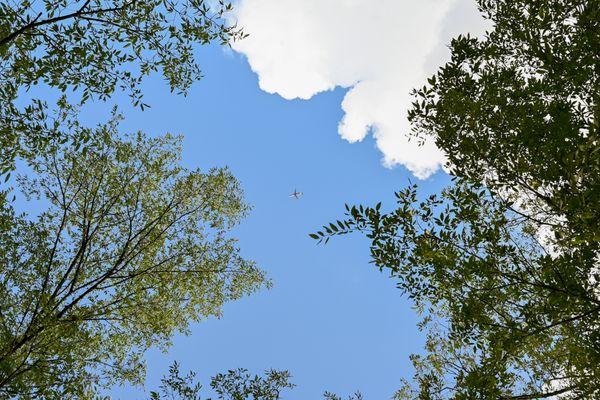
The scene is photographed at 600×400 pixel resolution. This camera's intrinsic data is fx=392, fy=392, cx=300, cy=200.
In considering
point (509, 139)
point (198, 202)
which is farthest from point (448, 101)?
point (198, 202)

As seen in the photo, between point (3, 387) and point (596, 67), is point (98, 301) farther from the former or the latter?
point (596, 67)

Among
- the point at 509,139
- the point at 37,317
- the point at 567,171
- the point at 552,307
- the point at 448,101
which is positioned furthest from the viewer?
the point at 37,317

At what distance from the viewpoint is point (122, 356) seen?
14.0 m

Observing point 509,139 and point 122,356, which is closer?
point 509,139

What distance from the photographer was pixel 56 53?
29.6 feet

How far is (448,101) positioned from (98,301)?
39.9ft

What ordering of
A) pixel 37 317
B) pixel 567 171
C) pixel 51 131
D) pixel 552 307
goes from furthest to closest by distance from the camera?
1. pixel 37 317
2. pixel 51 131
3. pixel 552 307
4. pixel 567 171

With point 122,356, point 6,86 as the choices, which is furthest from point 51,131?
point 122,356

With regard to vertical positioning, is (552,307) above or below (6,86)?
below

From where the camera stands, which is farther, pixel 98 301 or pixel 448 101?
pixel 98 301

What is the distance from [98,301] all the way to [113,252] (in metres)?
1.89

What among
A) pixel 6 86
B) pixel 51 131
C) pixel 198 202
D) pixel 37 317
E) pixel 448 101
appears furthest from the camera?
pixel 198 202

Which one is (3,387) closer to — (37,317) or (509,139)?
(37,317)

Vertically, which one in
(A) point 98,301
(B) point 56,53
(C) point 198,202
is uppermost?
(C) point 198,202
